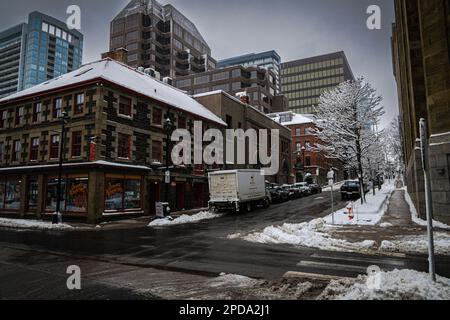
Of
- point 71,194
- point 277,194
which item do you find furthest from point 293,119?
point 71,194

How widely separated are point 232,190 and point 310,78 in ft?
363

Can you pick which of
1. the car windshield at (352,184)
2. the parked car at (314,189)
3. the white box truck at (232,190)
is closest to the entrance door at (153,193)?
the white box truck at (232,190)

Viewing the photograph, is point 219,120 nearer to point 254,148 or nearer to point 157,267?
point 254,148

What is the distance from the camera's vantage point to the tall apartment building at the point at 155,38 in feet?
282

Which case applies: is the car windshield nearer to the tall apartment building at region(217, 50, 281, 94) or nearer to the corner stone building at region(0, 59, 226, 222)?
the corner stone building at region(0, 59, 226, 222)

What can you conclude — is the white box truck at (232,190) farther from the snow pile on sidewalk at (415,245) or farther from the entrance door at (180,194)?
the snow pile on sidewalk at (415,245)

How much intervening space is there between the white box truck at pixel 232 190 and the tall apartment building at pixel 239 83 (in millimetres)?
54866

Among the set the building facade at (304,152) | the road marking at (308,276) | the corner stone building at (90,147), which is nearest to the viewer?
the road marking at (308,276)

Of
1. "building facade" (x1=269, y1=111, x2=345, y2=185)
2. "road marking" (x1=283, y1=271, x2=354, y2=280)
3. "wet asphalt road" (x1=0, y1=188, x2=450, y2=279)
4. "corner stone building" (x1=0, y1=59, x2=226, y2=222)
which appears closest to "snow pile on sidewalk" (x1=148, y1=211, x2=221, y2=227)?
"corner stone building" (x1=0, y1=59, x2=226, y2=222)

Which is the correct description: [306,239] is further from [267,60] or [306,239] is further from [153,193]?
[267,60]

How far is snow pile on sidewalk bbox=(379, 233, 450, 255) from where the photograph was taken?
9500mm

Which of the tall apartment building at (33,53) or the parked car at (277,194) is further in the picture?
the tall apartment building at (33,53)
